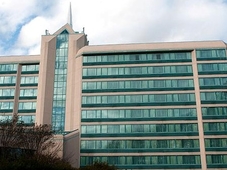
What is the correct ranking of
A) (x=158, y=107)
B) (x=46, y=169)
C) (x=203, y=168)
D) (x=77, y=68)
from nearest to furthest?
(x=46, y=169), (x=203, y=168), (x=158, y=107), (x=77, y=68)

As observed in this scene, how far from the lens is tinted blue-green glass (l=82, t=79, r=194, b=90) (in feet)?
199

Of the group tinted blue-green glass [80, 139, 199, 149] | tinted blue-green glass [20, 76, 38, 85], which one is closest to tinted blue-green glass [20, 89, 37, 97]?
tinted blue-green glass [20, 76, 38, 85]

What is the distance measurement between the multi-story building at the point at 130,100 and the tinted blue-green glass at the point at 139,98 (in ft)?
0.59

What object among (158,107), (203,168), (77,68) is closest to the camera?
(203,168)

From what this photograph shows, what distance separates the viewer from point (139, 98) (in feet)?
199

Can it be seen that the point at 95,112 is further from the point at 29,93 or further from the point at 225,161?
the point at 225,161

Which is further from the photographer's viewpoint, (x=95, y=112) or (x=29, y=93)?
(x=29, y=93)

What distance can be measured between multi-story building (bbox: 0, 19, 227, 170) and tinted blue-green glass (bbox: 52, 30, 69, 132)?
19 cm

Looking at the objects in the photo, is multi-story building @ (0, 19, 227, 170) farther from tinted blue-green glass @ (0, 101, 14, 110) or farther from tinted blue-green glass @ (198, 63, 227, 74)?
tinted blue-green glass @ (198, 63, 227, 74)

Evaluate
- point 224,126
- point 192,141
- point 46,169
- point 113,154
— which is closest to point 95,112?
point 113,154

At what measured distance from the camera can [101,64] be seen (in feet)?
207

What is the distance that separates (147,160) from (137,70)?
55.0 feet

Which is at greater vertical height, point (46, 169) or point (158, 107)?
point (158, 107)

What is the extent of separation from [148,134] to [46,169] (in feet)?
93.8
